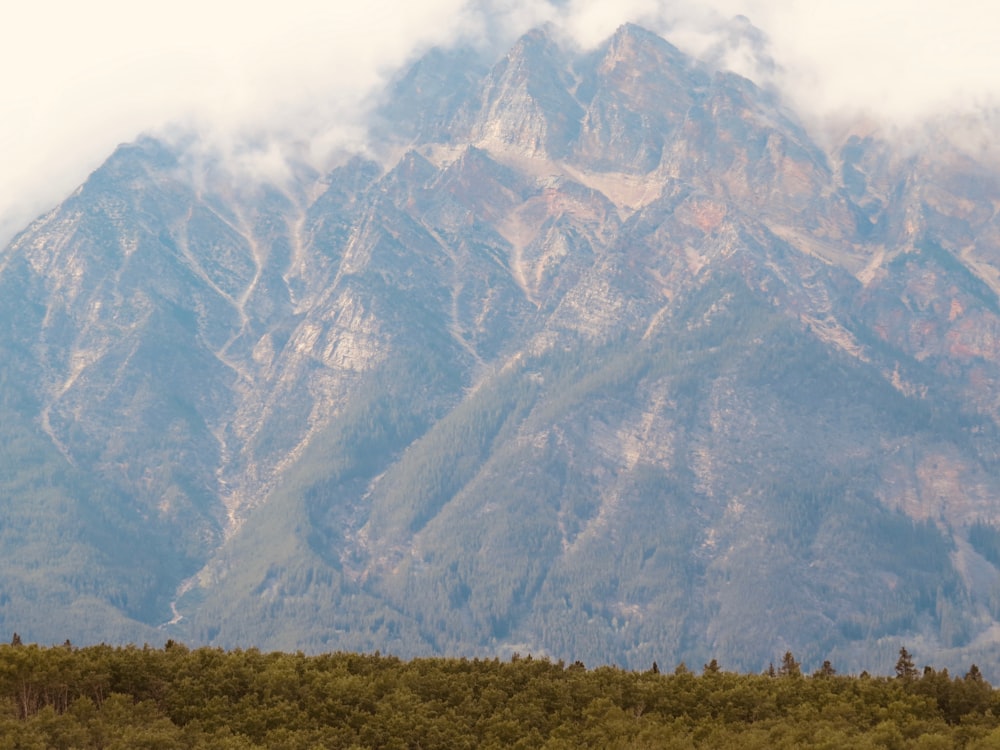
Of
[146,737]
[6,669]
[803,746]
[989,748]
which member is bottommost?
[989,748]

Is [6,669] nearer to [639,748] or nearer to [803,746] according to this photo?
[639,748]

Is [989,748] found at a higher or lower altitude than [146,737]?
lower

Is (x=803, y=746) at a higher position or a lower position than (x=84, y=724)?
lower

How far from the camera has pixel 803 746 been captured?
19425 cm

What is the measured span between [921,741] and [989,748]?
9851 mm

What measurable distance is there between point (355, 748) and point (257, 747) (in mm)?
13318

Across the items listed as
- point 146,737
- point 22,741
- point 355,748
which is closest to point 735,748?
point 355,748

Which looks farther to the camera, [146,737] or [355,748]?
[355,748]

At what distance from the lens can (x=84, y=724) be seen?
7677 inches

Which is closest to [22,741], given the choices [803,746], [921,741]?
[803,746]

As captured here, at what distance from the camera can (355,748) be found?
200 m

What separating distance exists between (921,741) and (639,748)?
34611 millimetres

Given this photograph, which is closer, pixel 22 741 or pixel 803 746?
pixel 22 741

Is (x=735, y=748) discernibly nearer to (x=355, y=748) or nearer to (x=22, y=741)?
(x=355, y=748)
